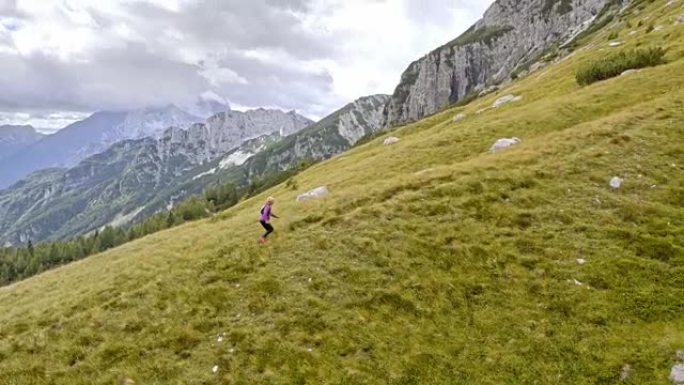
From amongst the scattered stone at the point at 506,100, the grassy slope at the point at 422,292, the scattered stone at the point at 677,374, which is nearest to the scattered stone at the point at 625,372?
the grassy slope at the point at 422,292

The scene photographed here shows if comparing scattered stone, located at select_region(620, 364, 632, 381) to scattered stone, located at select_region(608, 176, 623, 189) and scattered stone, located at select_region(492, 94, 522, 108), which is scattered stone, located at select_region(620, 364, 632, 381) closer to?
scattered stone, located at select_region(608, 176, 623, 189)

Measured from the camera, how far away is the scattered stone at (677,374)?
1666 centimetres

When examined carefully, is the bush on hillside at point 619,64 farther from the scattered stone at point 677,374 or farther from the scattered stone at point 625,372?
the scattered stone at point 625,372

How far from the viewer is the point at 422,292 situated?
23.2m

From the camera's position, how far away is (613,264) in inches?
913

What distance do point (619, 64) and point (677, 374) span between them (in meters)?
61.5

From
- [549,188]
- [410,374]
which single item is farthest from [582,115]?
[410,374]

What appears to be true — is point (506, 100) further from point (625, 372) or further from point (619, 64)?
point (625, 372)

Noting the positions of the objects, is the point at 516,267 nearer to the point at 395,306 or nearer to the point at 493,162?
the point at 395,306

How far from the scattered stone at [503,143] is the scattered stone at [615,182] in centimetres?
1522

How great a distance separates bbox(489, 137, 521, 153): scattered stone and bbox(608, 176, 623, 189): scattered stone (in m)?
15.2

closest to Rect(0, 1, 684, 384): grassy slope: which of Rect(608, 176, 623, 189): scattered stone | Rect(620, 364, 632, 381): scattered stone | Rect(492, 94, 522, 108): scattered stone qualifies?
Rect(620, 364, 632, 381): scattered stone

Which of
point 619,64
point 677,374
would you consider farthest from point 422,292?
point 619,64

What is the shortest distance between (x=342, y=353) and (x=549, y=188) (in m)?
17.7
